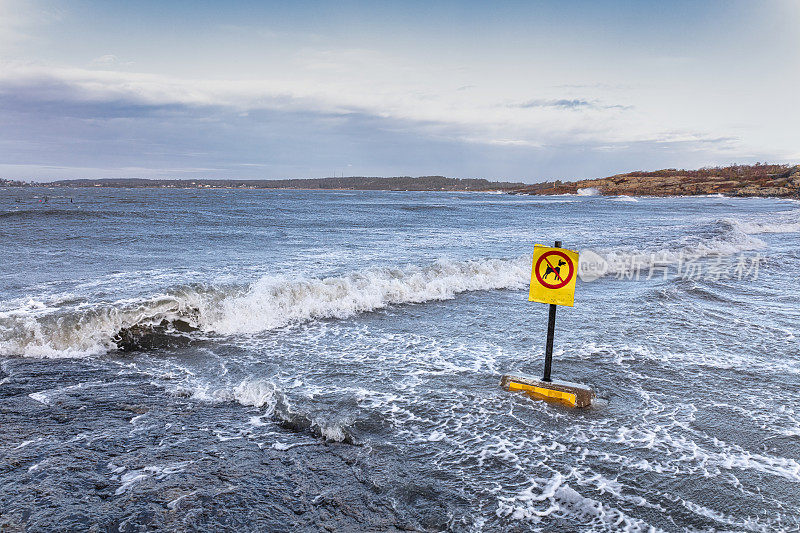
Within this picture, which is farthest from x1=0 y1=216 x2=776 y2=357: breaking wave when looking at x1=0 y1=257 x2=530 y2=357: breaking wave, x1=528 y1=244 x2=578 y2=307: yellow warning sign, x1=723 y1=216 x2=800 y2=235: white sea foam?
x1=723 y1=216 x2=800 y2=235: white sea foam

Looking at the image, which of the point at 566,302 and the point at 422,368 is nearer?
the point at 566,302

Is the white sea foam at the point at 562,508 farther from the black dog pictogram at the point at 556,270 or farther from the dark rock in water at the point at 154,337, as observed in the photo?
the dark rock in water at the point at 154,337

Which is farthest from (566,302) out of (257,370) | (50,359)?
(50,359)

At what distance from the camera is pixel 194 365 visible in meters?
7.45

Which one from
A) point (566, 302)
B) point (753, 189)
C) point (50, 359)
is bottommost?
point (50, 359)

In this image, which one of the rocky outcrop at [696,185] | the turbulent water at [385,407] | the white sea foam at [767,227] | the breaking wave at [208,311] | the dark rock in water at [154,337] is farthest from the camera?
the rocky outcrop at [696,185]

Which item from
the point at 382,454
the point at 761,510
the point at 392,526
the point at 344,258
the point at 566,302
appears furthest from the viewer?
the point at 344,258

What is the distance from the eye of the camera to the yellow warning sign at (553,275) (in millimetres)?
5953

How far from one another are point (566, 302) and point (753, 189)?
115107 millimetres

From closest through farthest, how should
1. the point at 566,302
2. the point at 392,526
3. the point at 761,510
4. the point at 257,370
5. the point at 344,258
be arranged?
1. the point at 392,526
2. the point at 761,510
3. the point at 566,302
4. the point at 257,370
5. the point at 344,258

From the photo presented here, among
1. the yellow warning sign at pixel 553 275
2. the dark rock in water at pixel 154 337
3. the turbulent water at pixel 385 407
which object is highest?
the yellow warning sign at pixel 553 275

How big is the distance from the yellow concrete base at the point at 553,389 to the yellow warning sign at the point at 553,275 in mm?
1046

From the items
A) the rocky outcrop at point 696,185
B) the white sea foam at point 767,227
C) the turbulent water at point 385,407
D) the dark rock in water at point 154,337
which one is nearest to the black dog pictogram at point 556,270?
the turbulent water at point 385,407

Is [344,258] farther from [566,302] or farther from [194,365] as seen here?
[566,302]
